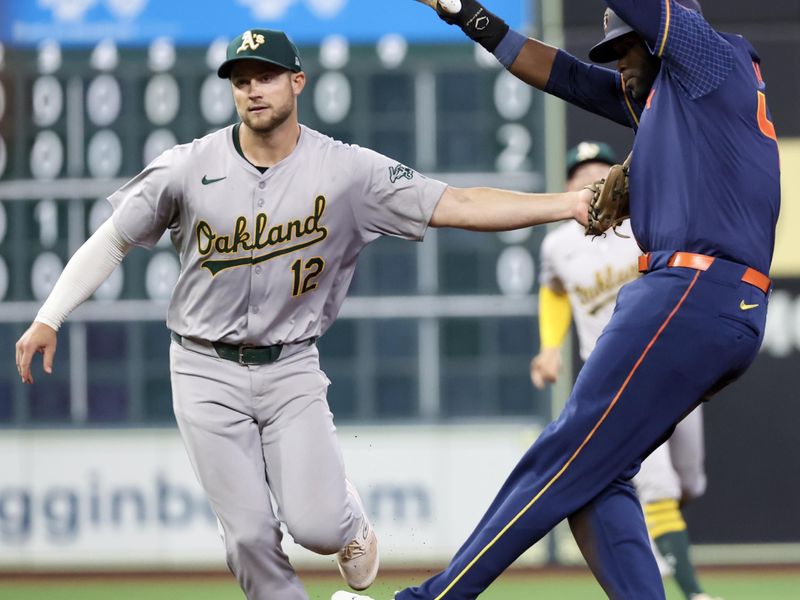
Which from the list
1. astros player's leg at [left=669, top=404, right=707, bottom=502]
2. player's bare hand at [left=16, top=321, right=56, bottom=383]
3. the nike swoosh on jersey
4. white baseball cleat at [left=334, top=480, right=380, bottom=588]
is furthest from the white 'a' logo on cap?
astros player's leg at [left=669, top=404, right=707, bottom=502]

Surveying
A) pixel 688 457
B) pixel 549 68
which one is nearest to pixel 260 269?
pixel 549 68

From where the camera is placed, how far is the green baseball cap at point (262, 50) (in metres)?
4.63

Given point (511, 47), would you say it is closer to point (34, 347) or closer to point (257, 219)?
point (257, 219)

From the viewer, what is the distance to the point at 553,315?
277 inches

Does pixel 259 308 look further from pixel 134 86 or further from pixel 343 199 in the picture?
pixel 134 86

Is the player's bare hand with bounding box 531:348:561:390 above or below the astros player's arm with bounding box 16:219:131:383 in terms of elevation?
below

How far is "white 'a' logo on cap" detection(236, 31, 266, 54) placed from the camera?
464 centimetres

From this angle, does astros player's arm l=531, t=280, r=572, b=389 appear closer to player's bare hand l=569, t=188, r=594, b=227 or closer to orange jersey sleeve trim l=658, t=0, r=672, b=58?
player's bare hand l=569, t=188, r=594, b=227

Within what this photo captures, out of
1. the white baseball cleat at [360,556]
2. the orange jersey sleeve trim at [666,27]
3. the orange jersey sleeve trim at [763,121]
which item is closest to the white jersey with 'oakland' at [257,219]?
the white baseball cleat at [360,556]

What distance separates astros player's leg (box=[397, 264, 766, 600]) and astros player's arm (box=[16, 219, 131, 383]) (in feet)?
4.26

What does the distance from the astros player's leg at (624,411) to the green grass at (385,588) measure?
2.75 metres

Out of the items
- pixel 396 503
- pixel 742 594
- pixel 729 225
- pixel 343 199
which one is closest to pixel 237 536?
pixel 343 199

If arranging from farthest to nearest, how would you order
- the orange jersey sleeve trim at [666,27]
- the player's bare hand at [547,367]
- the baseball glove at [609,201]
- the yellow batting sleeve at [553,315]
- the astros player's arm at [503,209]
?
the yellow batting sleeve at [553,315]
the player's bare hand at [547,367]
the astros player's arm at [503,209]
the baseball glove at [609,201]
the orange jersey sleeve trim at [666,27]

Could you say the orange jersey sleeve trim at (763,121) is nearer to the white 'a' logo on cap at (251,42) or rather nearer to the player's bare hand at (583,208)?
the player's bare hand at (583,208)
